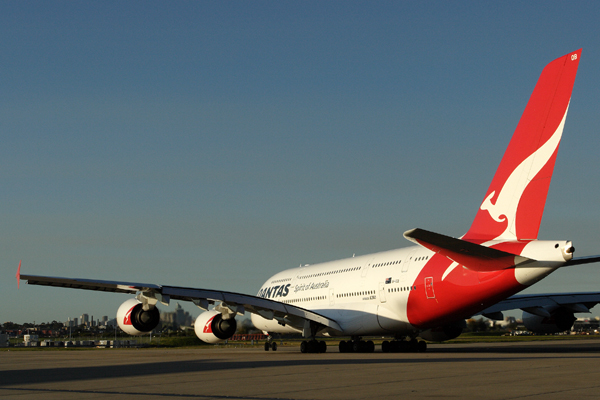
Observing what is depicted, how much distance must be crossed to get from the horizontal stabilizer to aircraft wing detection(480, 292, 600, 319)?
8274 mm

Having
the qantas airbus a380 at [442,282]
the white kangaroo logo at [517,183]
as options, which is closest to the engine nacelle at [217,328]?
the qantas airbus a380 at [442,282]

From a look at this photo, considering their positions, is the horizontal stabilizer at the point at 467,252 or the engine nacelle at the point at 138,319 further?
the engine nacelle at the point at 138,319

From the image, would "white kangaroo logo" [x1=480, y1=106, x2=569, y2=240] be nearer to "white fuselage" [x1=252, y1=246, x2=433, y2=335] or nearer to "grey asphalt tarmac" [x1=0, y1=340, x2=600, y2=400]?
"white fuselage" [x1=252, y1=246, x2=433, y2=335]

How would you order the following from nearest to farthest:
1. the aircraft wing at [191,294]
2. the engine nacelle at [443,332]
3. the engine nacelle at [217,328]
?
1. the aircraft wing at [191,294]
2. the engine nacelle at [217,328]
3. the engine nacelle at [443,332]

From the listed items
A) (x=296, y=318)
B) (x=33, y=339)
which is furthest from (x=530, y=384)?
(x=33, y=339)

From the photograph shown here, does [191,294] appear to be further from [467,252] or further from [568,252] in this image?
[568,252]

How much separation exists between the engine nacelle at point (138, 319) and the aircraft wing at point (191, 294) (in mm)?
606

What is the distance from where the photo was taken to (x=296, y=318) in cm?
2609

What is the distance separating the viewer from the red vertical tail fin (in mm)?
18094

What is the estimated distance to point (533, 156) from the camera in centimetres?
1859

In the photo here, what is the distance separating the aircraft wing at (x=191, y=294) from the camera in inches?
885

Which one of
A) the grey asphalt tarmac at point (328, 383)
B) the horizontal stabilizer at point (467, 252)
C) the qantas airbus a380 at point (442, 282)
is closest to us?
the grey asphalt tarmac at point (328, 383)

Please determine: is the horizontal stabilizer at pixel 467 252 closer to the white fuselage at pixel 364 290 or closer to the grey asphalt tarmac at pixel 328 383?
the grey asphalt tarmac at pixel 328 383

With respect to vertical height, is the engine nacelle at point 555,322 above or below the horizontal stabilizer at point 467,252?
below
